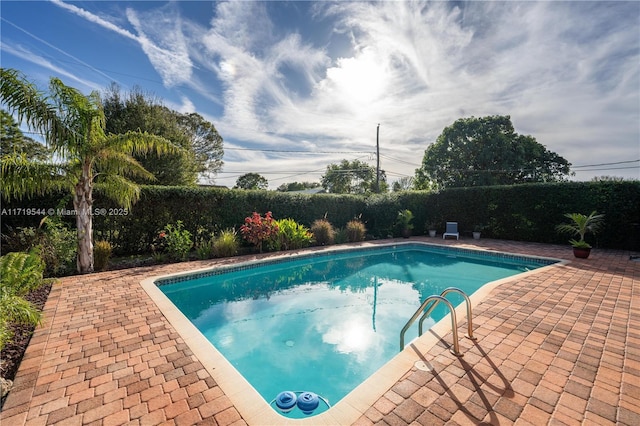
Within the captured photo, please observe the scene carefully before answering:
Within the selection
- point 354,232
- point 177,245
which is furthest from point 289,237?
point 177,245

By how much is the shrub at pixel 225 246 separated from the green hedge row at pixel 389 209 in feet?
3.76

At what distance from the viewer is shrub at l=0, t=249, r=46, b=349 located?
2.71 m

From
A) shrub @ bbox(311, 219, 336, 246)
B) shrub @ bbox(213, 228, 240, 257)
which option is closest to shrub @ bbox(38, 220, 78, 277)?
shrub @ bbox(213, 228, 240, 257)

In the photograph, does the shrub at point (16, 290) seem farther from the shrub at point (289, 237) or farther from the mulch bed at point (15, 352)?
the shrub at point (289, 237)

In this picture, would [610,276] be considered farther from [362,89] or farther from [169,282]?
[169,282]

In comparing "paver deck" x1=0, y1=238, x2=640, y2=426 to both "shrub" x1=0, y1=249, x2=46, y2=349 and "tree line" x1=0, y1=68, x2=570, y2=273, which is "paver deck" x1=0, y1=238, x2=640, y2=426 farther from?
"tree line" x1=0, y1=68, x2=570, y2=273

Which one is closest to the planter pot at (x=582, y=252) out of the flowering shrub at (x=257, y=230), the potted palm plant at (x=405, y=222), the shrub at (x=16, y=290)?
the potted palm plant at (x=405, y=222)

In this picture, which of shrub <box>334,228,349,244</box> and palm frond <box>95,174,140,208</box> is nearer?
palm frond <box>95,174,140,208</box>

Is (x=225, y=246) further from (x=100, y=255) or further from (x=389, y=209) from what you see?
(x=389, y=209)

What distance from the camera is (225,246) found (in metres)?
9.04

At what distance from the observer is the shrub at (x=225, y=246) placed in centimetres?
899

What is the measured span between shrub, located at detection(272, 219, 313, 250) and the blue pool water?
1214 mm

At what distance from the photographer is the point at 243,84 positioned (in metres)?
10.6

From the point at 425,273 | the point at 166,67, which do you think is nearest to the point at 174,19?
the point at 166,67
